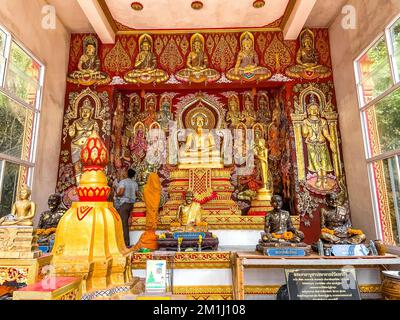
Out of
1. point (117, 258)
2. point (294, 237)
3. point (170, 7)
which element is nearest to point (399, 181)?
point (294, 237)

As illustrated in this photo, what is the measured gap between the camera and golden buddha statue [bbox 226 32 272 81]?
688 centimetres

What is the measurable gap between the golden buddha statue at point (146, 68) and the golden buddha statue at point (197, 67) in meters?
0.51

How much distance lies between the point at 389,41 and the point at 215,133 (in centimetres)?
417

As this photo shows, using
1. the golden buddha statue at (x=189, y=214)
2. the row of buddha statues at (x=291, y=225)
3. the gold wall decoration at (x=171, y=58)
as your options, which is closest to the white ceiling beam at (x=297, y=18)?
the gold wall decoration at (x=171, y=58)

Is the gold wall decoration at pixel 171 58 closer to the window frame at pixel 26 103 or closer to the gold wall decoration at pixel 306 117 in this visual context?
the window frame at pixel 26 103

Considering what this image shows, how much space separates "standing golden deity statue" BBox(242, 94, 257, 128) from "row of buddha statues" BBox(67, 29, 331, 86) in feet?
3.33

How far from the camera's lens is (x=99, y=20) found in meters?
6.11

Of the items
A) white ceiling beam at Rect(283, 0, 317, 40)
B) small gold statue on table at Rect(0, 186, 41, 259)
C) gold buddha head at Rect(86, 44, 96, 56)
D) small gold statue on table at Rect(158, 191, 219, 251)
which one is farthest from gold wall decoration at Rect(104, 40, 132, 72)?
small gold statue on table at Rect(0, 186, 41, 259)

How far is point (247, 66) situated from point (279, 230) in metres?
4.26

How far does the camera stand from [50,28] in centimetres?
632

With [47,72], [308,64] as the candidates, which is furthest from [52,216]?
[308,64]

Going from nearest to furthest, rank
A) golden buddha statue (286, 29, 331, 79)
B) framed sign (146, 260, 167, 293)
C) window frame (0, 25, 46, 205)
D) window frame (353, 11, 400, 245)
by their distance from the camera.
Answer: framed sign (146, 260, 167, 293) → window frame (353, 11, 400, 245) → window frame (0, 25, 46, 205) → golden buddha statue (286, 29, 331, 79)

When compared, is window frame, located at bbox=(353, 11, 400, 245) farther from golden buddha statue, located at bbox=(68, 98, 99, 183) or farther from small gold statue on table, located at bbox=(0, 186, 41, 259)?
golden buddha statue, located at bbox=(68, 98, 99, 183)
